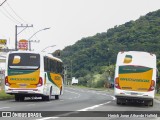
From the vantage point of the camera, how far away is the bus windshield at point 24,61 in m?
33.7

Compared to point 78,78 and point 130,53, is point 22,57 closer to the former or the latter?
point 130,53

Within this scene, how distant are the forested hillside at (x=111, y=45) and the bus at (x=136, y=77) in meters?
66.4

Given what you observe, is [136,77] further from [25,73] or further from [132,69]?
[25,73]

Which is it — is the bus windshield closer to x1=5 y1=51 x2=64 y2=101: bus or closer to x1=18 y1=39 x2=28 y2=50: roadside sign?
x1=5 y1=51 x2=64 y2=101: bus

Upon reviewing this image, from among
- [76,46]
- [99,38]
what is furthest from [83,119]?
[76,46]

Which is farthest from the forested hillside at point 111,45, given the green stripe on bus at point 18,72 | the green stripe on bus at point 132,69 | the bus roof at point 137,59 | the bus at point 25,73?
the green stripe on bus at point 132,69

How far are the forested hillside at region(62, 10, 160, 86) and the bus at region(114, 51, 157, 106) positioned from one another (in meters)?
66.4

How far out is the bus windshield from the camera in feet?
111

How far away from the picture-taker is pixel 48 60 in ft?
117

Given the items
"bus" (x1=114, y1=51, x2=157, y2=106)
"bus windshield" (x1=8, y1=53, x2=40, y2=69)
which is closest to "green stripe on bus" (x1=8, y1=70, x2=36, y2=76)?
"bus windshield" (x1=8, y1=53, x2=40, y2=69)

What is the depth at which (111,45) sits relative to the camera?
119 metres

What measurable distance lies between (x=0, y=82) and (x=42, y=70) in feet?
83.0

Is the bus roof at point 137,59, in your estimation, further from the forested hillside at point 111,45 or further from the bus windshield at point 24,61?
the forested hillside at point 111,45

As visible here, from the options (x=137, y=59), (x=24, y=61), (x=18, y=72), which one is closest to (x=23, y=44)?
(x=24, y=61)
